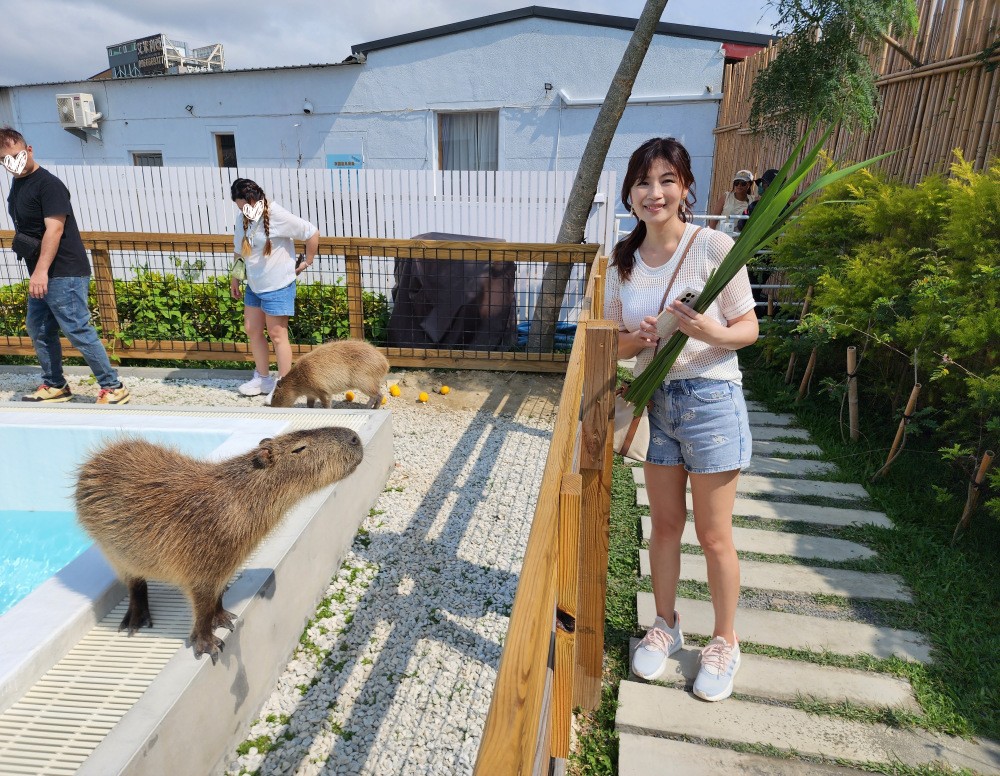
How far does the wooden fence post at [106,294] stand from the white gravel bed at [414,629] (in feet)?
13.0

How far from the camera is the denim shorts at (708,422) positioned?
2129 millimetres

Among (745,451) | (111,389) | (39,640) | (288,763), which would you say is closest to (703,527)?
(745,451)

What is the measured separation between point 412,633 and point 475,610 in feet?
1.14

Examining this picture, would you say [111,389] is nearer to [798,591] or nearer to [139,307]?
[139,307]

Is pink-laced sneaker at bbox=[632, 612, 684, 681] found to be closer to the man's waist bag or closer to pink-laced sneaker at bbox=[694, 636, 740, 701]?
pink-laced sneaker at bbox=[694, 636, 740, 701]

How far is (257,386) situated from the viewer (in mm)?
6000

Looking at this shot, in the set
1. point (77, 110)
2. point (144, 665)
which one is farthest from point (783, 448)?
point (77, 110)

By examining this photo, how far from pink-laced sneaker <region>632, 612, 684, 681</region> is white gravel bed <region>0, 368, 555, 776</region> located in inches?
25.8

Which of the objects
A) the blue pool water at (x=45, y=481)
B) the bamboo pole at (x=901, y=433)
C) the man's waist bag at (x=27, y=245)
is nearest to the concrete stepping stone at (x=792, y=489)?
the bamboo pole at (x=901, y=433)

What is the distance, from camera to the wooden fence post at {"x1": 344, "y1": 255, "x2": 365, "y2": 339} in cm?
631

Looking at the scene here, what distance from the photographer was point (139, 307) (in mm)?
7039

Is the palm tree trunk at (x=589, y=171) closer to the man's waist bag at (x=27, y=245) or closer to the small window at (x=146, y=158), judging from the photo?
the man's waist bag at (x=27, y=245)

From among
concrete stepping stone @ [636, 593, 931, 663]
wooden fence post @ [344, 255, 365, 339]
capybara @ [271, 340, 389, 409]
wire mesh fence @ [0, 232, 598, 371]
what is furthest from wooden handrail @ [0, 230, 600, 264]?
concrete stepping stone @ [636, 593, 931, 663]

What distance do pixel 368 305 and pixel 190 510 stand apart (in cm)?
517
